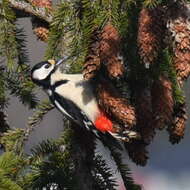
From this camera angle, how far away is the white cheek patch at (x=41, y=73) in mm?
1893

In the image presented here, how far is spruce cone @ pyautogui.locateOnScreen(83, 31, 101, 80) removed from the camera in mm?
1566

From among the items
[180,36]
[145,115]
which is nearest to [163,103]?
[145,115]

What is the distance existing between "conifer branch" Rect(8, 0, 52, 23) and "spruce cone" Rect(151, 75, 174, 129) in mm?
377

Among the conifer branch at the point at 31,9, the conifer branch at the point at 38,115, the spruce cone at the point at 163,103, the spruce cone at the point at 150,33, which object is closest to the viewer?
the spruce cone at the point at 150,33

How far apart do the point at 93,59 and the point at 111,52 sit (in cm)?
6

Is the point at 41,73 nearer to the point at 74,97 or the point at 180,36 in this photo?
the point at 74,97

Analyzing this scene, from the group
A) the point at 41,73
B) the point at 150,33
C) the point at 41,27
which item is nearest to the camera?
the point at 150,33

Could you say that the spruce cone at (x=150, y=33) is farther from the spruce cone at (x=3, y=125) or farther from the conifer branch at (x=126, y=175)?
the spruce cone at (x=3, y=125)

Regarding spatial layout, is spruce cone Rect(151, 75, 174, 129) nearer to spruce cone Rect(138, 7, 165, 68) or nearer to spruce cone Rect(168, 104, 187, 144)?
spruce cone Rect(168, 104, 187, 144)

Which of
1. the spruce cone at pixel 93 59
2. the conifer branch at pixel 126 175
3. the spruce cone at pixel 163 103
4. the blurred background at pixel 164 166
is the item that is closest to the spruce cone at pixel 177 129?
the spruce cone at pixel 163 103

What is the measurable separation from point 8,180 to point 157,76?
1.36 feet

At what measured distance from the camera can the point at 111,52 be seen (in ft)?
5.03

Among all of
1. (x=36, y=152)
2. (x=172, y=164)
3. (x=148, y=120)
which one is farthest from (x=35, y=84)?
(x=172, y=164)

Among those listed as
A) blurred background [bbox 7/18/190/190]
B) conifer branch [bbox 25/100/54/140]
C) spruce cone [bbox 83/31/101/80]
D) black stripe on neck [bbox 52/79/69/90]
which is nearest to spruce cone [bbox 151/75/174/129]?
spruce cone [bbox 83/31/101/80]
